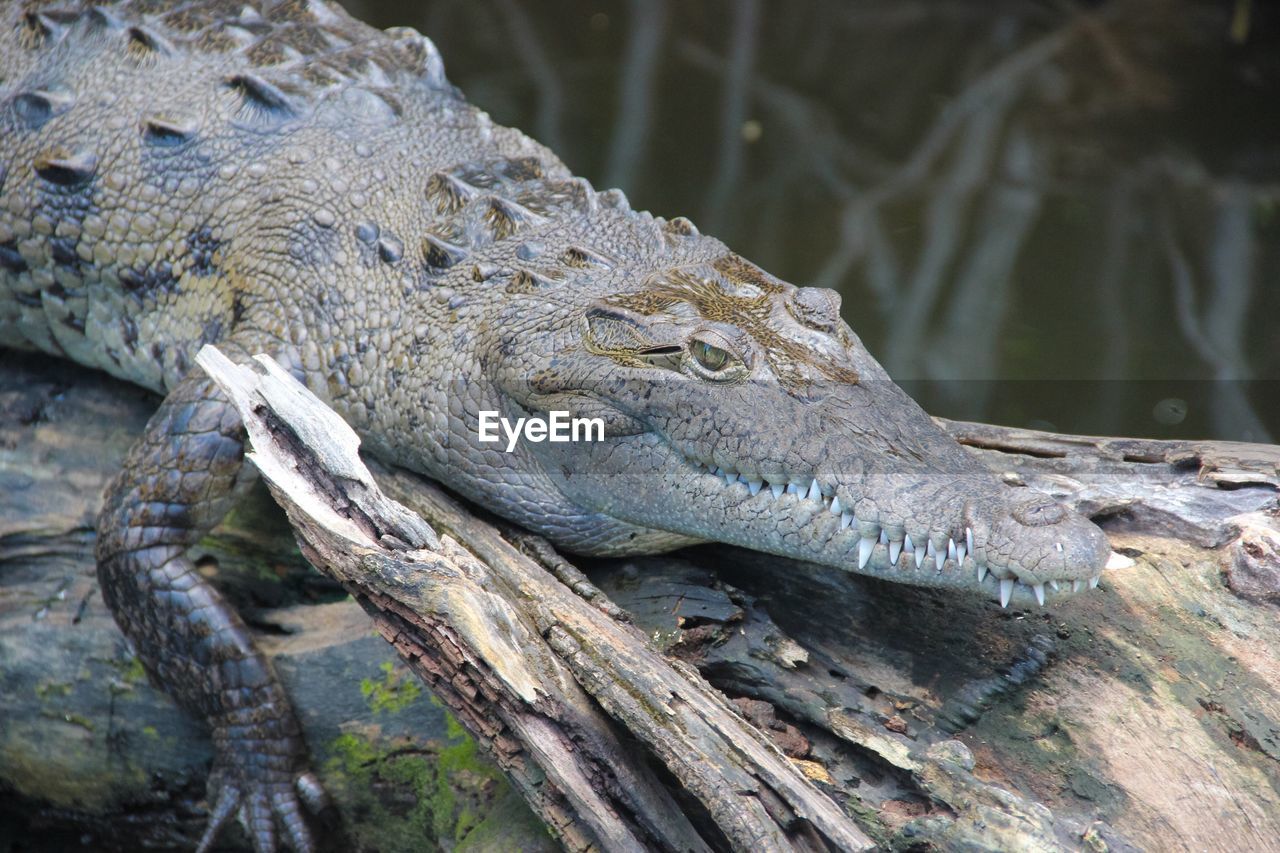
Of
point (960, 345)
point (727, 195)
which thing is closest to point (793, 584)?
point (960, 345)

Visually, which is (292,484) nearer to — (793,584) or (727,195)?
(793,584)

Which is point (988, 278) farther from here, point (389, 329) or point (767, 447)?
point (767, 447)

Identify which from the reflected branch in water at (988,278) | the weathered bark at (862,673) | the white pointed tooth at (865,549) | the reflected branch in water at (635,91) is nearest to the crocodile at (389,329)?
the white pointed tooth at (865,549)

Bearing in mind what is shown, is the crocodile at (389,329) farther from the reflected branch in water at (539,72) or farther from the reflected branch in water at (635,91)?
Answer: the reflected branch in water at (539,72)

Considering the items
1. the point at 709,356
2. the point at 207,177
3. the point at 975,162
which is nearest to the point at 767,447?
the point at 709,356

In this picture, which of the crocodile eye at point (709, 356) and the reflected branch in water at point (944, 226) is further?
the reflected branch in water at point (944, 226)

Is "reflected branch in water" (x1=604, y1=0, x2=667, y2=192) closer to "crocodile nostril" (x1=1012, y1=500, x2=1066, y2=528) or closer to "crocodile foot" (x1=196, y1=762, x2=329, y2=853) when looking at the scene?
"crocodile foot" (x1=196, y1=762, x2=329, y2=853)

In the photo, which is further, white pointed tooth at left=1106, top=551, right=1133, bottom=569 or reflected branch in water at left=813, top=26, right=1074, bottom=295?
reflected branch in water at left=813, top=26, right=1074, bottom=295

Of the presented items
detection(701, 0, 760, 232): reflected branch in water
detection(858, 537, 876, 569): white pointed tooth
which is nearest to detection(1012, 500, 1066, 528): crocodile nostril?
detection(858, 537, 876, 569): white pointed tooth
